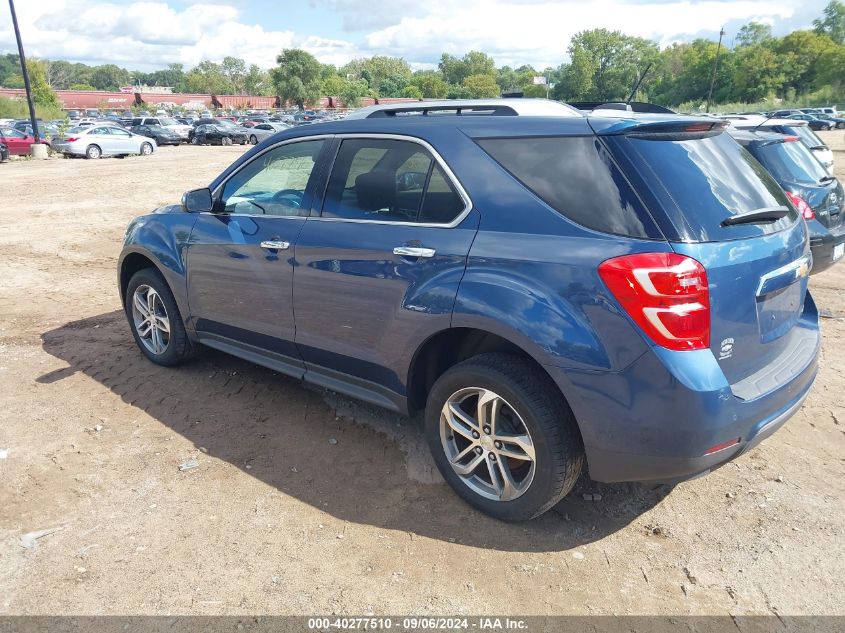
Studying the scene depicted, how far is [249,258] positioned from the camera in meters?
4.05

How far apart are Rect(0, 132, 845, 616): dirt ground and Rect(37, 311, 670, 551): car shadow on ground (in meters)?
0.01

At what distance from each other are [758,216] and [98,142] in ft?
104

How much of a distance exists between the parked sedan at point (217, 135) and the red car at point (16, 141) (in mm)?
12165

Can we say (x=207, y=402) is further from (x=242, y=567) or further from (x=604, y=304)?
(x=604, y=304)

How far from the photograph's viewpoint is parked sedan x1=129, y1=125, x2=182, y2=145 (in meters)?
40.1

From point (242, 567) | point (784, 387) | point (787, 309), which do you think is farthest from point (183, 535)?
point (787, 309)

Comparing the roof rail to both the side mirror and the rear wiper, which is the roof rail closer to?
the rear wiper

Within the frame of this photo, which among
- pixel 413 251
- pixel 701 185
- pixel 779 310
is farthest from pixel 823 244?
pixel 413 251

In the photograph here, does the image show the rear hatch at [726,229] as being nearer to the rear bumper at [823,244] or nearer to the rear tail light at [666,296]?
the rear tail light at [666,296]

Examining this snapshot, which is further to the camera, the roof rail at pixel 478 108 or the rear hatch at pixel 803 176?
the rear hatch at pixel 803 176

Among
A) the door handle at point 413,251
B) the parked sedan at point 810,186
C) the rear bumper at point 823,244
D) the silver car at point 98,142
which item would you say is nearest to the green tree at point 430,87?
the silver car at point 98,142

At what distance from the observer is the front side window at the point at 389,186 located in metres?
3.18

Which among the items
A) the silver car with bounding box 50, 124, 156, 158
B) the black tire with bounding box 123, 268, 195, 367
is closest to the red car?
the silver car with bounding box 50, 124, 156, 158

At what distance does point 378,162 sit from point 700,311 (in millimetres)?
1868
